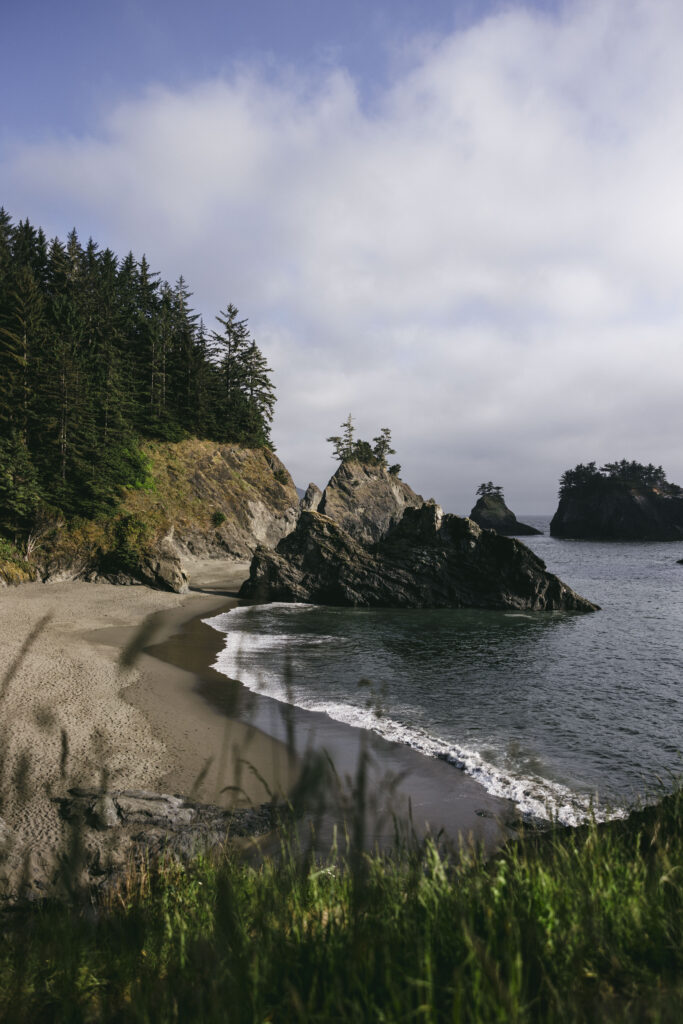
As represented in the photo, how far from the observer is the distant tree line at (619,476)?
456ft

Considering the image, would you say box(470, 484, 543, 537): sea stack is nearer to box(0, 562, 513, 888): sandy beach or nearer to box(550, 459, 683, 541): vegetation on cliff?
box(550, 459, 683, 541): vegetation on cliff

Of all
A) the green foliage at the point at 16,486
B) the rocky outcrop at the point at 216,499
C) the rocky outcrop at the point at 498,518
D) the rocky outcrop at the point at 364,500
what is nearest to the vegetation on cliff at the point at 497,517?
the rocky outcrop at the point at 498,518

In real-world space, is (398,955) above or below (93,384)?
below

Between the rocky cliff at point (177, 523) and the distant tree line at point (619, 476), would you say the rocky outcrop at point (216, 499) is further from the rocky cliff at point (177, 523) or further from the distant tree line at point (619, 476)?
the distant tree line at point (619, 476)

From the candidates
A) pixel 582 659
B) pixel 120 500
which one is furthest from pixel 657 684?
pixel 120 500

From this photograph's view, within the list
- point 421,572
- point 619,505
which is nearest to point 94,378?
point 421,572

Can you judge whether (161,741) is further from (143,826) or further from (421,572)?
(421,572)

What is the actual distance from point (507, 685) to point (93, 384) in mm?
45833

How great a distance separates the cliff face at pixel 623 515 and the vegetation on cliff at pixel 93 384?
101190 mm

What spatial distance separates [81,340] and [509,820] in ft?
185

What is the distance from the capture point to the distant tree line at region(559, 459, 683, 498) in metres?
139

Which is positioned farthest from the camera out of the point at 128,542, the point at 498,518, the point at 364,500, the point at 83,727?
the point at 498,518

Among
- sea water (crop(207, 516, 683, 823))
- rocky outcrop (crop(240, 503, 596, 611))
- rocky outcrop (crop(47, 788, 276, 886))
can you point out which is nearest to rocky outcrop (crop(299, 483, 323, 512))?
rocky outcrop (crop(240, 503, 596, 611))

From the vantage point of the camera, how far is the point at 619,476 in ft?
475
